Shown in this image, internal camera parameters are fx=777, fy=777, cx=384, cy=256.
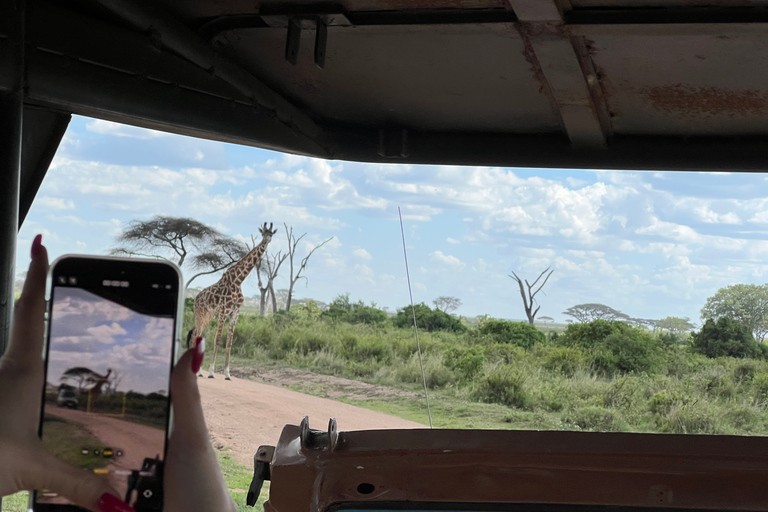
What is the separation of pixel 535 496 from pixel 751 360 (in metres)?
9.14

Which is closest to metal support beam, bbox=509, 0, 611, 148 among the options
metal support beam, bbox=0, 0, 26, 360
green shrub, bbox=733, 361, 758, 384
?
metal support beam, bbox=0, 0, 26, 360

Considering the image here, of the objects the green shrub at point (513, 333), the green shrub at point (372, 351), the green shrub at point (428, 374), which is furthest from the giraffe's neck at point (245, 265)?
the green shrub at point (513, 333)

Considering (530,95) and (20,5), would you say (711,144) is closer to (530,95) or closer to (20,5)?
(530,95)

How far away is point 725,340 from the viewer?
31.1ft

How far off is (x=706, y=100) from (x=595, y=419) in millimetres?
6209

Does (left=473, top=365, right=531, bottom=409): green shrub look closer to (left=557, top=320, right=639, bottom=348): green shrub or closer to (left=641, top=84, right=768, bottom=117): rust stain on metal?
(left=557, top=320, right=639, bottom=348): green shrub

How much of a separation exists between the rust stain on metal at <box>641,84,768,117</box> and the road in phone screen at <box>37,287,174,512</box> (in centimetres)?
175

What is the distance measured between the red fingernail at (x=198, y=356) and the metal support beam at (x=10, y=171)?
3.53ft

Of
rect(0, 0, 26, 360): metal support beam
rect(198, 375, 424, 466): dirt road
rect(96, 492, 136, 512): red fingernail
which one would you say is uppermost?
rect(0, 0, 26, 360): metal support beam

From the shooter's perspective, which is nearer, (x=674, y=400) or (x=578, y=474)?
(x=578, y=474)

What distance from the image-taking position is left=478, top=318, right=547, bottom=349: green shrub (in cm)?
956

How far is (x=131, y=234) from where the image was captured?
22.4 feet

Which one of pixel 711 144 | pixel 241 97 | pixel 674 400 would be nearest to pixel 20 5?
pixel 241 97

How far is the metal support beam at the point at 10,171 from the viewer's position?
1338 mm
